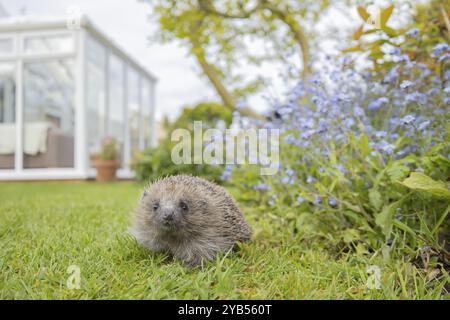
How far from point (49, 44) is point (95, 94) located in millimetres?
2036

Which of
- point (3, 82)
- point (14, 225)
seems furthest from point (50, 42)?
point (14, 225)

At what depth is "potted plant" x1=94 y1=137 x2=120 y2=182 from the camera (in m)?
11.2

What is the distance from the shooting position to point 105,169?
36.9 feet

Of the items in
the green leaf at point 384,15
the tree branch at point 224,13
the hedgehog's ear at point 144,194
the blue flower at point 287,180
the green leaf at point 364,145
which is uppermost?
the tree branch at point 224,13

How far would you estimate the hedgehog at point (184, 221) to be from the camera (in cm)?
257

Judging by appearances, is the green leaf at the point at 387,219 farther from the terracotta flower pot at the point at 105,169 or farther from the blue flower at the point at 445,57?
the terracotta flower pot at the point at 105,169

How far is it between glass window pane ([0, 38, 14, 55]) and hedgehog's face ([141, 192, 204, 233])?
1121 cm

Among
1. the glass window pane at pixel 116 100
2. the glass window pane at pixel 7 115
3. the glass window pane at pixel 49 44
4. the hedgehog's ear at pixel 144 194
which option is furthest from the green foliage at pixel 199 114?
the hedgehog's ear at pixel 144 194

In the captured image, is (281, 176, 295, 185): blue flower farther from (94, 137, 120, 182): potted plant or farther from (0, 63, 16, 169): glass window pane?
(0, 63, 16, 169): glass window pane

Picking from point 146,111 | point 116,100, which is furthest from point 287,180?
point 146,111

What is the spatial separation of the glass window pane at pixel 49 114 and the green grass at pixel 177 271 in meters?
8.54
